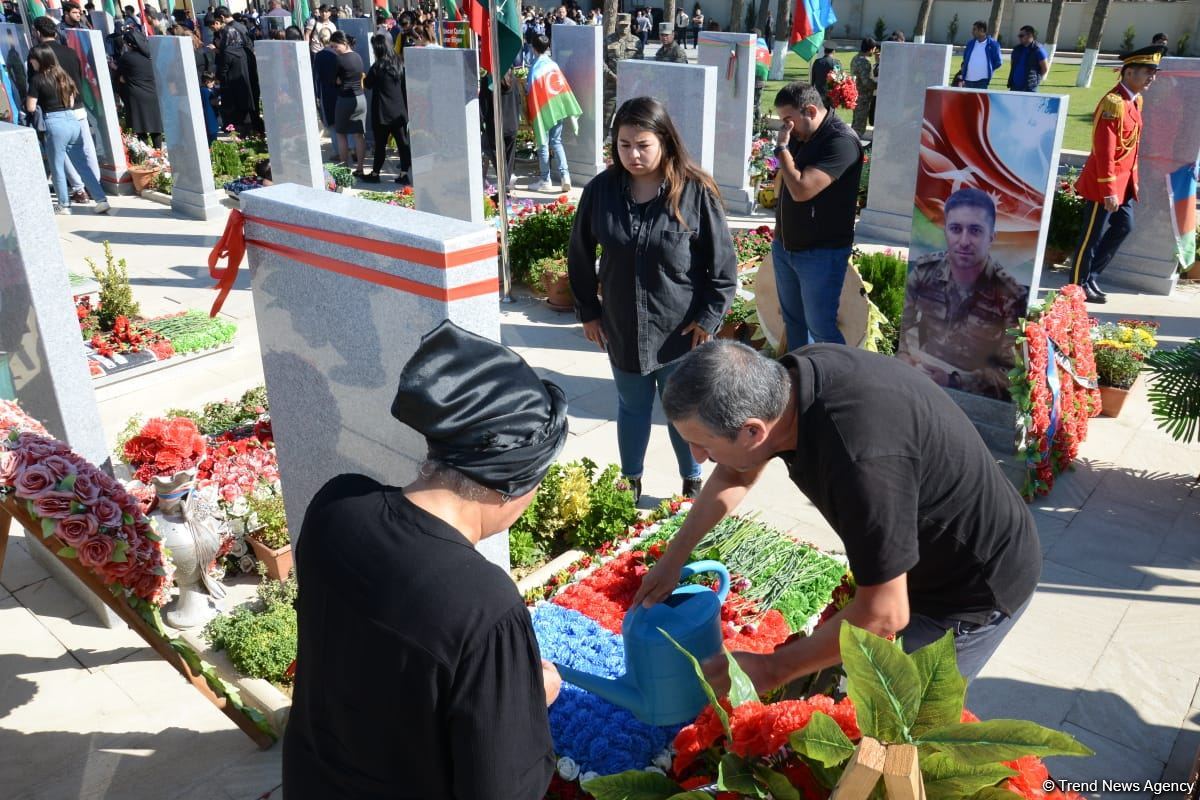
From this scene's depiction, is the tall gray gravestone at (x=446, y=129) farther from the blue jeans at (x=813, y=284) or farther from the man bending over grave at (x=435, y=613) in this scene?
the man bending over grave at (x=435, y=613)

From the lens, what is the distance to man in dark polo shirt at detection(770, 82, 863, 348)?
4949 millimetres

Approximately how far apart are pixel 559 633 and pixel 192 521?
1.57 m

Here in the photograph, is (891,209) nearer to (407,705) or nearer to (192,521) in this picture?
(192,521)

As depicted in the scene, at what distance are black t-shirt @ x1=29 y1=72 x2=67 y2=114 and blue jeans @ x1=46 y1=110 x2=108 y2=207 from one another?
0.29ft

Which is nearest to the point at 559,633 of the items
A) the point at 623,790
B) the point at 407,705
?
the point at 623,790

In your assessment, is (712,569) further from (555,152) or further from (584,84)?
(584,84)

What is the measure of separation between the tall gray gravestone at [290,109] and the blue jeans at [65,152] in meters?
2.24

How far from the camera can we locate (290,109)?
9.78 m

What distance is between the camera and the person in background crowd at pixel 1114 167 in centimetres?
682

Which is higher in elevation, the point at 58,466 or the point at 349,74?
the point at 349,74

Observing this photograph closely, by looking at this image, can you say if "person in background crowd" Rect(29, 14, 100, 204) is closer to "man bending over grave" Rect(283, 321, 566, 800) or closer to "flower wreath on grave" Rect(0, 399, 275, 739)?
"flower wreath on grave" Rect(0, 399, 275, 739)

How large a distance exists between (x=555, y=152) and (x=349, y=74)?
2894 millimetres

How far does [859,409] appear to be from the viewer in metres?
2.02

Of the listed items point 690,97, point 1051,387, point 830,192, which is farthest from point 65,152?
point 1051,387
